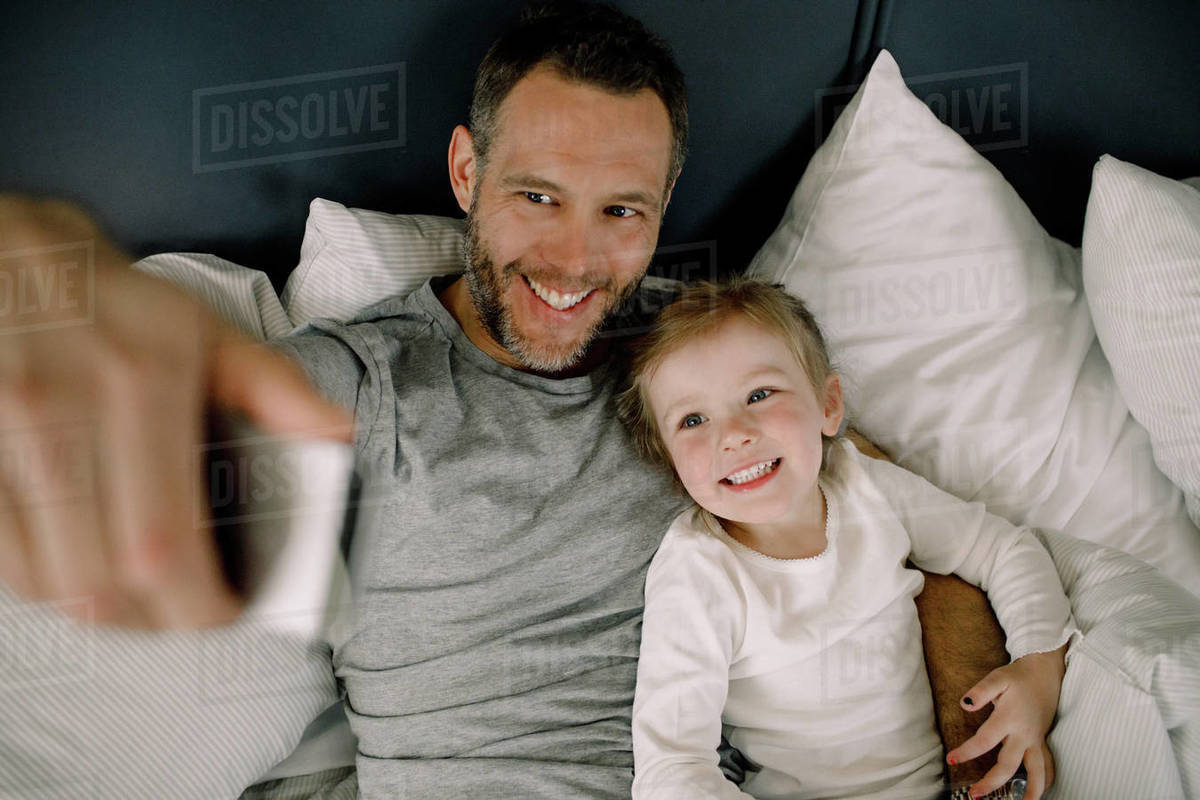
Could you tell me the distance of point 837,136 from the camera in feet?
4.13

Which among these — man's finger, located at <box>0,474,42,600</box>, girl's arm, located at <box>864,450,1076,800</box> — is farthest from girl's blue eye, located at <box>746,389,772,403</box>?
man's finger, located at <box>0,474,42,600</box>

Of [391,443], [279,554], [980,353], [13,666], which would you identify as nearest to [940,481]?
[980,353]

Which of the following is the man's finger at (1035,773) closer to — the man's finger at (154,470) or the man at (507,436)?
the man at (507,436)

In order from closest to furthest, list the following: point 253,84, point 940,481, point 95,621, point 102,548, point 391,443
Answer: point 102,548 < point 95,621 < point 391,443 < point 253,84 < point 940,481

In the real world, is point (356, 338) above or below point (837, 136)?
below

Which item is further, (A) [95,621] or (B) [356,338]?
(B) [356,338]

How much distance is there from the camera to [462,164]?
1.09 metres

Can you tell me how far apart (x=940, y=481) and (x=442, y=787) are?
2.54 ft

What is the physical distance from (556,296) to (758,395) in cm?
28

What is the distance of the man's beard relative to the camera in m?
1.03

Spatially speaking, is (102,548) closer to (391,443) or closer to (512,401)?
(391,443)

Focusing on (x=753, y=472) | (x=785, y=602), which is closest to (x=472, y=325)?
(x=753, y=472)

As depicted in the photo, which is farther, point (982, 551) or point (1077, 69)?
point (1077, 69)

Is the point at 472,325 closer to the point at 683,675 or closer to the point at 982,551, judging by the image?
the point at 683,675
